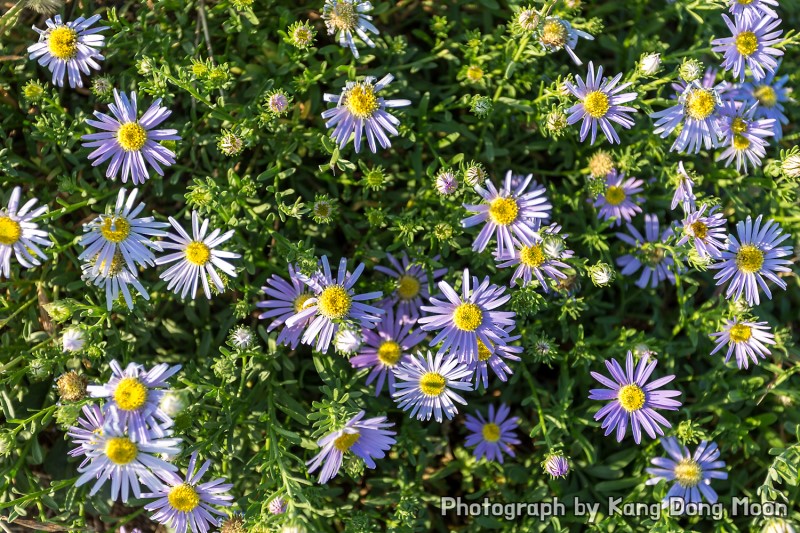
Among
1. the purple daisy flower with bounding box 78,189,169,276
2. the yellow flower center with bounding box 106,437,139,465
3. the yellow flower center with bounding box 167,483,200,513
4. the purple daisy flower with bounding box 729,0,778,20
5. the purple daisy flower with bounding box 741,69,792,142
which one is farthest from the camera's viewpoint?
the purple daisy flower with bounding box 741,69,792,142

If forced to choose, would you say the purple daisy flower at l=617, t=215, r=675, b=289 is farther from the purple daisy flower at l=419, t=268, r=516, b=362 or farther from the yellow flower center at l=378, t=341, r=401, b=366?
the yellow flower center at l=378, t=341, r=401, b=366

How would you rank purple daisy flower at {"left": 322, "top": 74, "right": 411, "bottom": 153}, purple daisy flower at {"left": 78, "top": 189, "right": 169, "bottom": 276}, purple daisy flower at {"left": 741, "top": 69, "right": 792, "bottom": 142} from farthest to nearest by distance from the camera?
1. purple daisy flower at {"left": 741, "top": 69, "right": 792, "bottom": 142}
2. purple daisy flower at {"left": 322, "top": 74, "right": 411, "bottom": 153}
3. purple daisy flower at {"left": 78, "top": 189, "right": 169, "bottom": 276}

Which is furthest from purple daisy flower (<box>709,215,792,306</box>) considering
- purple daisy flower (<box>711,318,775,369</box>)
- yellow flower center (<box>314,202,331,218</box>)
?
yellow flower center (<box>314,202,331,218</box>)

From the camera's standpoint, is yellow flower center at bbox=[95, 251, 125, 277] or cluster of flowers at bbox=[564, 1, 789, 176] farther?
cluster of flowers at bbox=[564, 1, 789, 176]

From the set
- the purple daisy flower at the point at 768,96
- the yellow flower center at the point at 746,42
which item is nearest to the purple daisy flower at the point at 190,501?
the yellow flower center at the point at 746,42

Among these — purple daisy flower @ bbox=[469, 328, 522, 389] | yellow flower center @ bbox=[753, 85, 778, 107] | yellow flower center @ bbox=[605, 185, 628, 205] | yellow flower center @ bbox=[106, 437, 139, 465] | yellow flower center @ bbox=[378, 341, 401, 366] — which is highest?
yellow flower center @ bbox=[753, 85, 778, 107]

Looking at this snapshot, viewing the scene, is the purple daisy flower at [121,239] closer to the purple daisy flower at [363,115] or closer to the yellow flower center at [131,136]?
the yellow flower center at [131,136]

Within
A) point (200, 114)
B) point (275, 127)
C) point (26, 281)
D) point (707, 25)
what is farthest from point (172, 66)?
point (707, 25)
